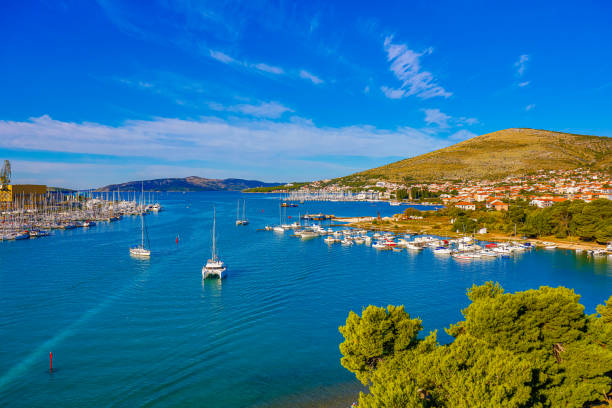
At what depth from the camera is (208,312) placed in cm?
2203

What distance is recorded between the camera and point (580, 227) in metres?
45.2

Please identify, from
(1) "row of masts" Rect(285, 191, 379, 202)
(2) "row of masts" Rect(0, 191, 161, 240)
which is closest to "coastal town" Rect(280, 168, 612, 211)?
(1) "row of masts" Rect(285, 191, 379, 202)

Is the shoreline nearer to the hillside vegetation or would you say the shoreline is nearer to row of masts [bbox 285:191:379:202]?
row of masts [bbox 285:191:379:202]

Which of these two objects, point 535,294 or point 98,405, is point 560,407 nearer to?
point 535,294

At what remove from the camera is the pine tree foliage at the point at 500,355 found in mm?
8867

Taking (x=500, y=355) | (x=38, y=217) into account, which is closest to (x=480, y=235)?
(x=500, y=355)

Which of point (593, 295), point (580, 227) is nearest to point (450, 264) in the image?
point (593, 295)

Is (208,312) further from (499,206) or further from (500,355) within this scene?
(499,206)

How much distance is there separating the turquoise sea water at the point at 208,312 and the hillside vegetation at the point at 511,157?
121 metres

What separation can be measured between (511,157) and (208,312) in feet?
556

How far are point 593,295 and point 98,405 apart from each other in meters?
32.1

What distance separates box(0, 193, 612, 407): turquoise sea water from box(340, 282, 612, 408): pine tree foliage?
3883 millimetres

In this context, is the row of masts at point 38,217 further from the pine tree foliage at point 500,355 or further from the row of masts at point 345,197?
the row of masts at point 345,197

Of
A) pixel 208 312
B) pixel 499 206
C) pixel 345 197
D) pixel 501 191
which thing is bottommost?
pixel 208 312
